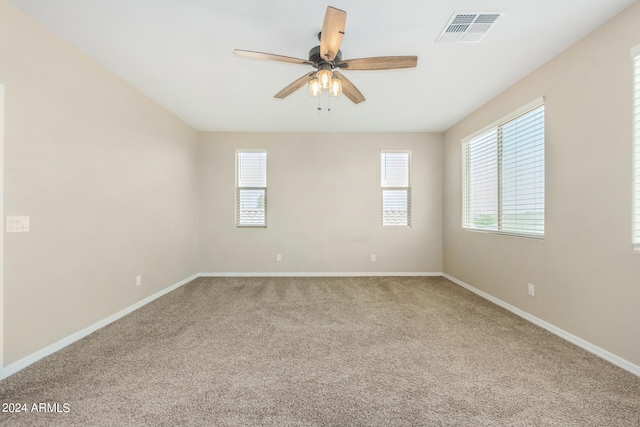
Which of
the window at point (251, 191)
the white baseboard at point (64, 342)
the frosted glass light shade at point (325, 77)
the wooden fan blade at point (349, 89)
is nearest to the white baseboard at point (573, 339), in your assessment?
the wooden fan blade at point (349, 89)

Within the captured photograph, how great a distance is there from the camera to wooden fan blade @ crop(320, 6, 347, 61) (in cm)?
158

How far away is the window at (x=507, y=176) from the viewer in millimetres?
2838

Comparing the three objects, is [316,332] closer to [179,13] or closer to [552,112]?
[179,13]

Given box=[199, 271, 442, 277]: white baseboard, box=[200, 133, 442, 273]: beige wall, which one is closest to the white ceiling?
box=[200, 133, 442, 273]: beige wall

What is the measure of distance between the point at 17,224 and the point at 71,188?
1.77 ft

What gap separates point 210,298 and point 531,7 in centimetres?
439

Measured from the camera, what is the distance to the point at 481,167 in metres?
3.85

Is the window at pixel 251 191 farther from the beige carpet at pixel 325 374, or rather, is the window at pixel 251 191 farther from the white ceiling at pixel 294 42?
the beige carpet at pixel 325 374

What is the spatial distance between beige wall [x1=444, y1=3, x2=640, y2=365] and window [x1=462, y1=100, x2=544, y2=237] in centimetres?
14

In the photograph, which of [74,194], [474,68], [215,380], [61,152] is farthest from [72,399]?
[474,68]

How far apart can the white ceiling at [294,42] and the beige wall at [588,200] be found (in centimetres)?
25

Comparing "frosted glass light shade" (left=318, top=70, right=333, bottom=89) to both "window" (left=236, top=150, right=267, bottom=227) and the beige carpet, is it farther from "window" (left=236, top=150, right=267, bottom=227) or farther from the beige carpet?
"window" (left=236, top=150, right=267, bottom=227)

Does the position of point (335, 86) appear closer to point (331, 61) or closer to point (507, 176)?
point (331, 61)

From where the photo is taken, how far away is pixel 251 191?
16.3 feet
